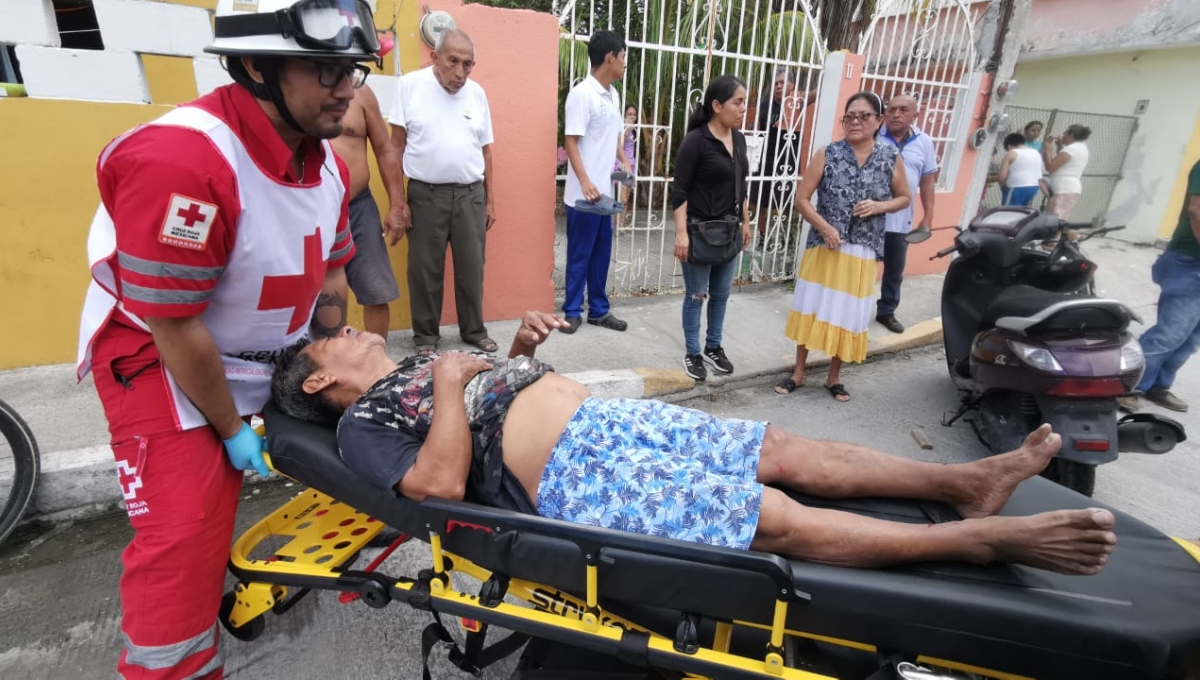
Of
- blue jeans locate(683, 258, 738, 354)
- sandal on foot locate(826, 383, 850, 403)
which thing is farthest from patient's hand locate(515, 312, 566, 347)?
sandal on foot locate(826, 383, 850, 403)

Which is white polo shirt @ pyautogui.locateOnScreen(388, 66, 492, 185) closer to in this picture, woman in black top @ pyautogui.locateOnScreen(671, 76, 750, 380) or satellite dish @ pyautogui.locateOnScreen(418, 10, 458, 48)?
satellite dish @ pyautogui.locateOnScreen(418, 10, 458, 48)

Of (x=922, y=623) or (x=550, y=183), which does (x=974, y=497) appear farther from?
(x=550, y=183)

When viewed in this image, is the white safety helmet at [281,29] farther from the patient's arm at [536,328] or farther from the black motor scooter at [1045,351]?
the black motor scooter at [1045,351]

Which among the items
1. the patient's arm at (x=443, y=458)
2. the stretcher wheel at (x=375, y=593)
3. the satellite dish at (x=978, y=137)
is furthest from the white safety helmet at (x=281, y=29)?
the satellite dish at (x=978, y=137)

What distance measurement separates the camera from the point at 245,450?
5.82 ft

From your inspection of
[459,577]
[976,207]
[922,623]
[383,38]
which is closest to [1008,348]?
[922,623]

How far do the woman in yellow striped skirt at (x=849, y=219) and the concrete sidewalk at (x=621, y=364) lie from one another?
2.49 feet

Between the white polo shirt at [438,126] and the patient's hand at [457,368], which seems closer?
the patient's hand at [457,368]

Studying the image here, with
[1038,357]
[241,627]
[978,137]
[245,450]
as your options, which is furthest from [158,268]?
[978,137]

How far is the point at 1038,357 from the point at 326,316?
10.5 feet

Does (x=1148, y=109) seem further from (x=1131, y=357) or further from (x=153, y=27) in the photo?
(x=153, y=27)

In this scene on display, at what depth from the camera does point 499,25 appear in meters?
4.35

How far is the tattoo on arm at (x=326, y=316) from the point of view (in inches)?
90.4

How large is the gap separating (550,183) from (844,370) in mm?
2837
